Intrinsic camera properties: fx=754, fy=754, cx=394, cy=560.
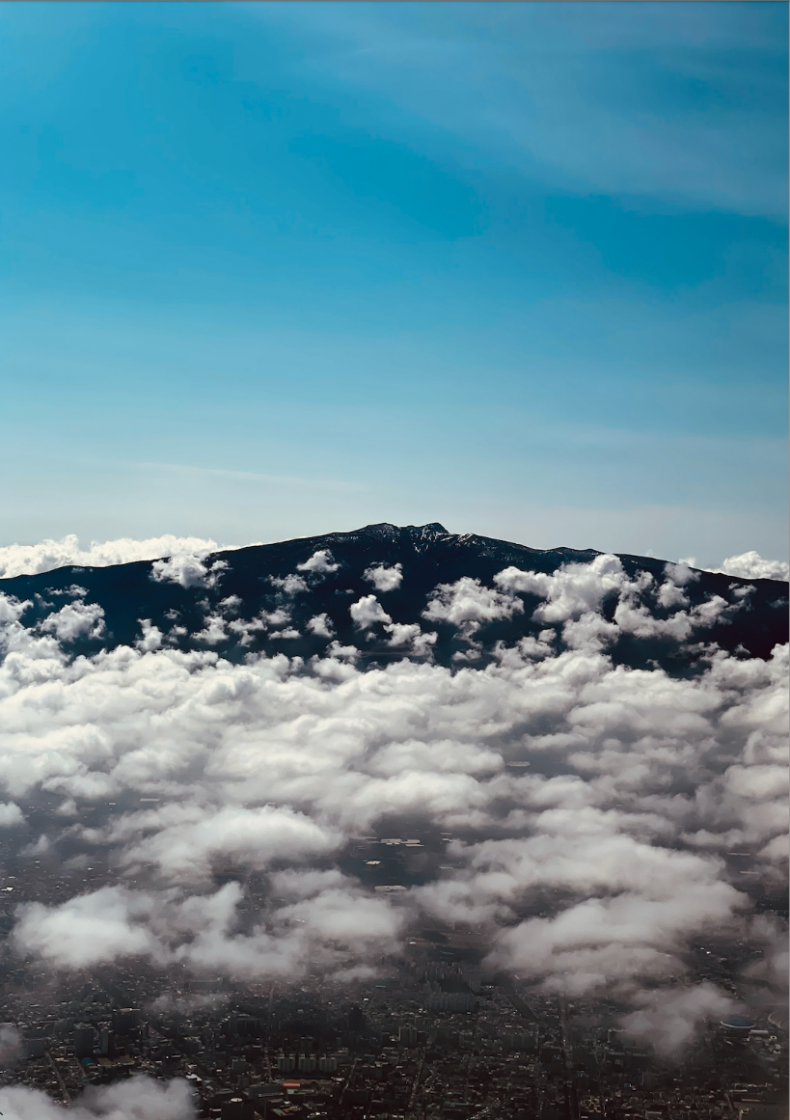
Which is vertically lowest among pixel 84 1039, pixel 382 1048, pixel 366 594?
pixel 84 1039

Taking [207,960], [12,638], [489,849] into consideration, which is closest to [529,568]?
[489,849]

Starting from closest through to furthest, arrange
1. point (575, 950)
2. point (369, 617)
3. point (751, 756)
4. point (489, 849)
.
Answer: point (575, 950), point (489, 849), point (751, 756), point (369, 617)

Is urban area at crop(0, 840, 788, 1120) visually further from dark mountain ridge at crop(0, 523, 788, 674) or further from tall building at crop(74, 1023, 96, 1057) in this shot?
dark mountain ridge at crop(0, 523, 788, 674)

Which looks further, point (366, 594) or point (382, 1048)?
point (366, 594)

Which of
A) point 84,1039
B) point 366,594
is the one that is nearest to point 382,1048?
point 84,1039

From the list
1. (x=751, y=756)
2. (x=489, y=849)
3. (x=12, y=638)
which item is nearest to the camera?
(x=489, y=849)

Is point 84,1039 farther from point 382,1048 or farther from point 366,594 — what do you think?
point 366,594

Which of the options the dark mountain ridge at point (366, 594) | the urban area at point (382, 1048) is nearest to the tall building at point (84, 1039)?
the urban area at point (382, 1048)

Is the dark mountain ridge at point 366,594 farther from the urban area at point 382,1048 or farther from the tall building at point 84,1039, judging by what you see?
the tall building at point 84,1039

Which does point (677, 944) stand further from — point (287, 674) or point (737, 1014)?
point (287, 674)
